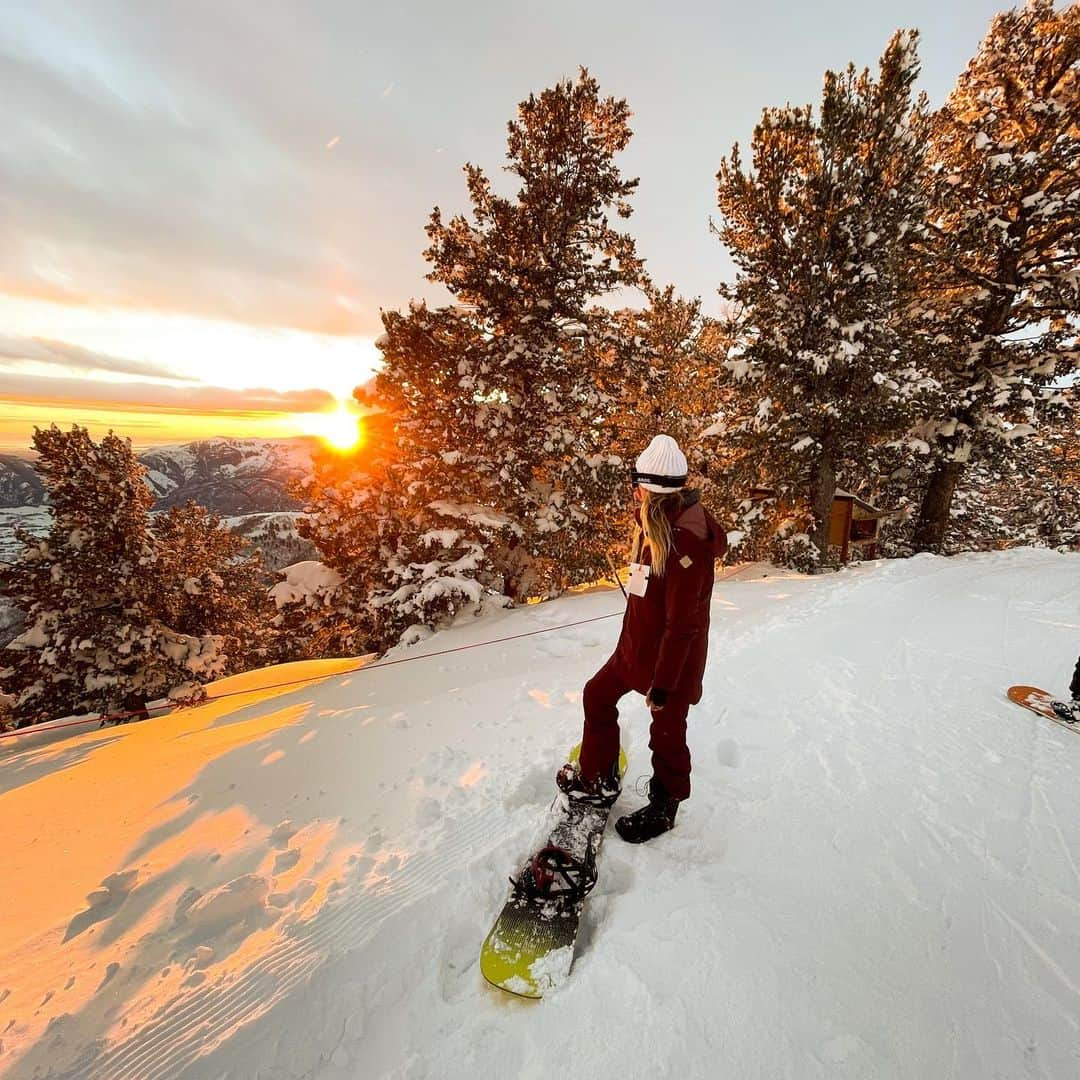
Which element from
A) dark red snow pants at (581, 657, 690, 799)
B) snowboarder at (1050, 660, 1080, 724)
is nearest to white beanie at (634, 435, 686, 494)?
dark red snow pants at (581, 657, 690, 799)

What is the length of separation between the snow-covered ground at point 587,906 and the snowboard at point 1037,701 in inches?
4.3

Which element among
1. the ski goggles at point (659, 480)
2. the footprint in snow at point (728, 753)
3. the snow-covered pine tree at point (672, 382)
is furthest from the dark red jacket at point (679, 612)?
the snow-covered pine tree at point (672, 382)

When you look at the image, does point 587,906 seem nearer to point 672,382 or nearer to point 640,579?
point 640,579

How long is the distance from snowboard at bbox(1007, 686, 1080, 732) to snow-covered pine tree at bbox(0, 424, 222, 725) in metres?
18.5

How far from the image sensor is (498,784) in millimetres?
3818

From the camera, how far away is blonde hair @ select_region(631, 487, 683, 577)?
2.70 meters

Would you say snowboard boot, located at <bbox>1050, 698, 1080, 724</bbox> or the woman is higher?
the woman

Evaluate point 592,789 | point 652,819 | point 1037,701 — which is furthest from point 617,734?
point 1037,701

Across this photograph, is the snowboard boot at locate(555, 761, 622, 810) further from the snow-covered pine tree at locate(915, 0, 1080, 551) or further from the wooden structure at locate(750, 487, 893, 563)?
the snow-covered pine tree at locate(915, 0, 1080, 551)

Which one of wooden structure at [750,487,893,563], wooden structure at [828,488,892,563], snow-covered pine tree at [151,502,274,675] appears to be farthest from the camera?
wooden structure at [828,488,892,563]

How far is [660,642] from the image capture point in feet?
9.32

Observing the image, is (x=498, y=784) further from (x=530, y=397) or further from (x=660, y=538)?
(x=530, y=397)

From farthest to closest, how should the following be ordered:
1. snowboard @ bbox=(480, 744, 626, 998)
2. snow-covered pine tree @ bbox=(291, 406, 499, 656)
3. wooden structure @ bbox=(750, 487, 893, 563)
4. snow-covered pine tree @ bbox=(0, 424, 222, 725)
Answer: wooden structure @ bbox=(750, 487, 893, 563), snow-covered pine tree @ bbox=(0, 424, 222, 725), snow-covered pine tree @ bbox=(291, 406, 499, 656), snowboard @ bbox=(480, 744, 626, 998)

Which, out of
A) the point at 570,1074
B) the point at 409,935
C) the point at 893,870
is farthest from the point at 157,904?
the point at 893,870
